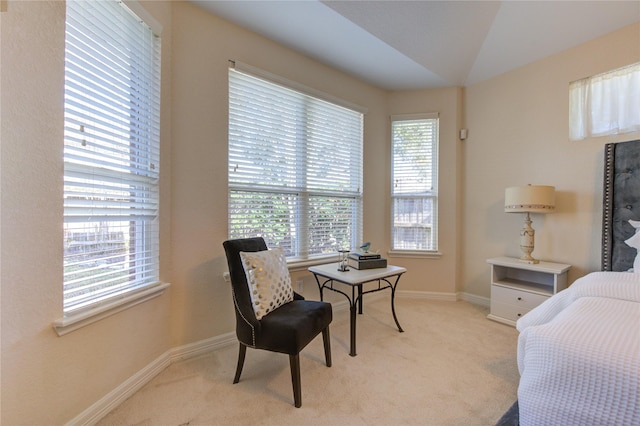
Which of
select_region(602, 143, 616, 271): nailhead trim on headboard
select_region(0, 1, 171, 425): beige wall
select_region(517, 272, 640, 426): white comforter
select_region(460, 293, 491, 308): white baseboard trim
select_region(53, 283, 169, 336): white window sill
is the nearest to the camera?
select_region(517, 272, 640, 426): white comforter

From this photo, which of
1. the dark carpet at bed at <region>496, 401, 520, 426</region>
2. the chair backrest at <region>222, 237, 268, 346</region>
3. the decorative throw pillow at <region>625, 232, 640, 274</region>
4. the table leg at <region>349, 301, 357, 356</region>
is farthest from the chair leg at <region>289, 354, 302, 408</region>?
the decorative throw pillow at <region>625, 232, 640, 274</region>

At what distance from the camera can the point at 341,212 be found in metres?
3.17

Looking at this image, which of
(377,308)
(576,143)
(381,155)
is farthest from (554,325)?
(381,155)

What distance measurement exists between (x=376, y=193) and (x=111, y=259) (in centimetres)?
275

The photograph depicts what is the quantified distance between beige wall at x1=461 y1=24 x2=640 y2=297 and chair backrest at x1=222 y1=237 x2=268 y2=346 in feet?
9.45

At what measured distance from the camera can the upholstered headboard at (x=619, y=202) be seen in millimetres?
2195

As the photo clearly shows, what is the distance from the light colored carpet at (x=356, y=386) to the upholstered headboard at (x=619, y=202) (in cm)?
104

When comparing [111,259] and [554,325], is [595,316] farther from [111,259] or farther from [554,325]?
[111,259]

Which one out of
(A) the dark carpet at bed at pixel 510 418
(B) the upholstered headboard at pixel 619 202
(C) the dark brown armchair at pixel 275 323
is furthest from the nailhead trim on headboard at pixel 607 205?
(C) the dark brown armchair at pixel 275 323

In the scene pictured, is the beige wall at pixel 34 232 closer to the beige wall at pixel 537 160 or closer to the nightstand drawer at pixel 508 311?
the nightstand drawer at pixel 508 311

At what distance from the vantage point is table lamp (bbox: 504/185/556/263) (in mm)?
2555

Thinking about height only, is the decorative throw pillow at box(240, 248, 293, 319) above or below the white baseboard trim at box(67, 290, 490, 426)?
above

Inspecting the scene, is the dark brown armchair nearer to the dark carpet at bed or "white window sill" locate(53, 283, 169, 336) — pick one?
"white window sill" locate(53, 283, 169, 336)

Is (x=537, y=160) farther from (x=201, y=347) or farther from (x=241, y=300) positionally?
(x=201, y=347)
